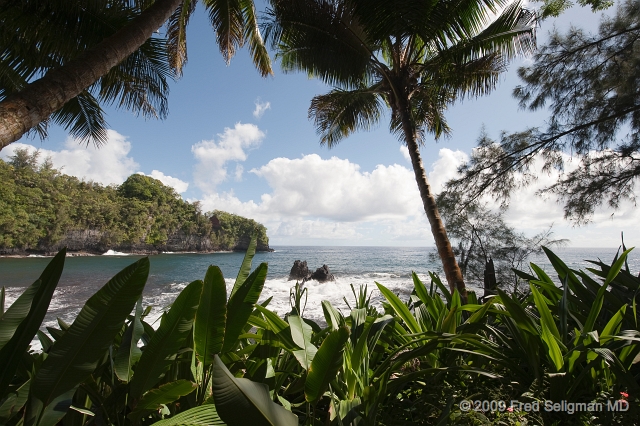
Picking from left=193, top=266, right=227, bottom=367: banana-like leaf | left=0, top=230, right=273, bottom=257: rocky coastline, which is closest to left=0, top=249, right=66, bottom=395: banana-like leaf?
left=193, top=266, right=227, bottom=367: banana-like leaf

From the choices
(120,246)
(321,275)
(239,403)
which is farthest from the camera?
(120,246)

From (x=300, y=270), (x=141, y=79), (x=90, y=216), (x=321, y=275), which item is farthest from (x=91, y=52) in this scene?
(x=90, y=216)

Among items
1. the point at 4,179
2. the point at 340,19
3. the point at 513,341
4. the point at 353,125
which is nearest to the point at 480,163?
the point at 353,125

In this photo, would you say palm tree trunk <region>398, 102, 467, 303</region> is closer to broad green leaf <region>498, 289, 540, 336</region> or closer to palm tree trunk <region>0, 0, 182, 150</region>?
broad green leaf <region>498, 289, 540, 336</region>

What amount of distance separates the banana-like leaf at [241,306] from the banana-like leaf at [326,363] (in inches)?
8.0

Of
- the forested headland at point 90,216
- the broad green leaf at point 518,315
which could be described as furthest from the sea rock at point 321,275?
the broad green leaf at point 518,315

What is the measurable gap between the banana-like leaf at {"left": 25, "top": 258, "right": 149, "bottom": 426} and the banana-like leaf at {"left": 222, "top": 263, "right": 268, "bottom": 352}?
0.24 metres

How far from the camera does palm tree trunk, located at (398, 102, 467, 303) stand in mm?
3751

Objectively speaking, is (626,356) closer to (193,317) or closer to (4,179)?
(193,317)

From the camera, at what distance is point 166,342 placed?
610mm

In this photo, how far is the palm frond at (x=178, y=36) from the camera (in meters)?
5.67

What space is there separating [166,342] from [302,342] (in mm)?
285

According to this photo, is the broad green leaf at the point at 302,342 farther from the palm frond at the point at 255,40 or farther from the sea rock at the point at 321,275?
the sea rock at the point at 321,275

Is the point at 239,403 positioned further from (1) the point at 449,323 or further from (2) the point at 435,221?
(2) the point at 435,221
